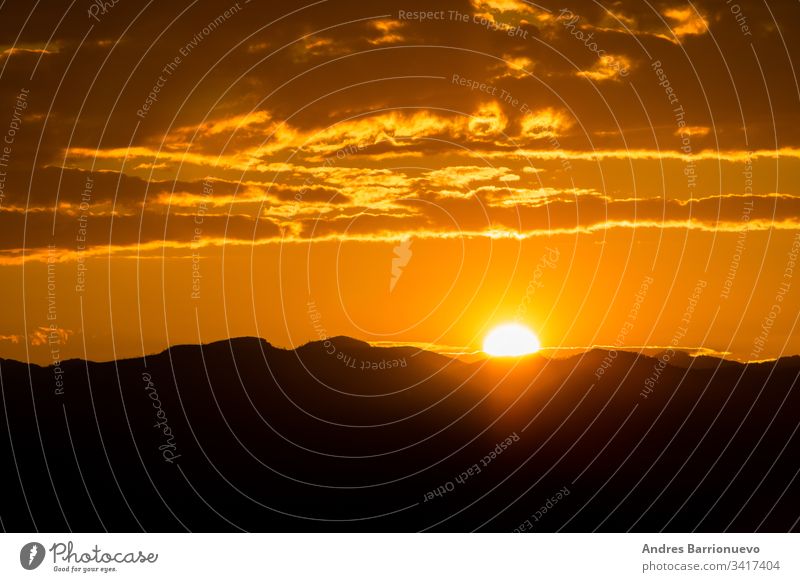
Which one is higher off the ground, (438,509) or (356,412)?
(356,412)

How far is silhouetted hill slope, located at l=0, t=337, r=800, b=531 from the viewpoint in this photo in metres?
25.8

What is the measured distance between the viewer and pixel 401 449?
88.6ft

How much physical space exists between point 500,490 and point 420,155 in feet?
30.8

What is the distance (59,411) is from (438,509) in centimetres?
1487

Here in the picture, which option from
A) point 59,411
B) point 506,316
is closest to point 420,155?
point 506,316

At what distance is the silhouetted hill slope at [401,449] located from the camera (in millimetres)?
25828
